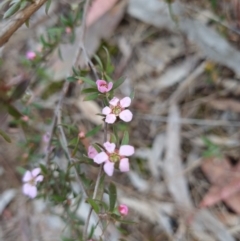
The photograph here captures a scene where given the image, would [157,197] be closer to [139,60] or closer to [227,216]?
[227,216]

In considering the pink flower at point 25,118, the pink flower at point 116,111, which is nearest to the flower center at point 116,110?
the pink flower at point 116,111

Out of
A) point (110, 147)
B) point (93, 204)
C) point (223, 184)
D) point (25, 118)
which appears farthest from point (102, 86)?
point (223, 184)

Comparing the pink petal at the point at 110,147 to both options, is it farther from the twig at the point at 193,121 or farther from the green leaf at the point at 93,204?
the twig at the point at 193,121

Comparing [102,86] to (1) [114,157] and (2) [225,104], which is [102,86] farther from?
(2) [225,104]

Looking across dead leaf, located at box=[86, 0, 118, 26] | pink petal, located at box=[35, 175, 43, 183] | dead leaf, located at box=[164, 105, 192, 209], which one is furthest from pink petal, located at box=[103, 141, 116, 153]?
dead leaf, located at box=[86, 0, 118, 26]

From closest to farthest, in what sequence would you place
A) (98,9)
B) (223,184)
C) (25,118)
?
(25,118) < (223,184) < (98,9)
